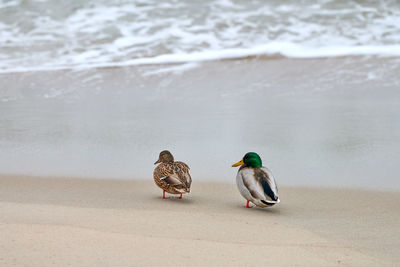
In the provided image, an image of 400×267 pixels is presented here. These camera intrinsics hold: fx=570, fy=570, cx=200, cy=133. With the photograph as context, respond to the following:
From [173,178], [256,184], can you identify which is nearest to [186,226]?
[256,184]

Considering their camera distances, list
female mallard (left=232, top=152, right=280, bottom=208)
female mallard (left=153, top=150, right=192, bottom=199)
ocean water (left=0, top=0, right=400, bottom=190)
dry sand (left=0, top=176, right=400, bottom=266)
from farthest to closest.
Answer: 1. ocean water (left=0, top=0, right=400, bottom=190)
2. female mallard (left=153, top=150, right=192, bottom=199)
3. female mallard (left=232, top=152, right=280, bottom=208)
4. dry sand (left=0, top=176, right=400, bottom=266)

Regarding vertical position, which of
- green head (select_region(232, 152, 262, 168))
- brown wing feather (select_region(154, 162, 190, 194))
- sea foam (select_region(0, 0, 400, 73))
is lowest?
brown wing feather (select_region(154, 162, 190, 194))

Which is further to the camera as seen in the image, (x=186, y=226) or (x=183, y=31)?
(x=183, y=31)

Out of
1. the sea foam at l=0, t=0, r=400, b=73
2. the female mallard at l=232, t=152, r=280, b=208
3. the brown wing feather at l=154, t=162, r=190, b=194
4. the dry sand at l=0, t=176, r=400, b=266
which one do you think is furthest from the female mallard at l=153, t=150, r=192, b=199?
the sea foam at l=0, t=0, r=400, b=73

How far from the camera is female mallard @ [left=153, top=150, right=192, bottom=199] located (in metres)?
4.76

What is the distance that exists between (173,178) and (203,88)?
4.56 metres

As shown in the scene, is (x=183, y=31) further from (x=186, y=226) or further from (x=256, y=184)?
(x=186, y=226)

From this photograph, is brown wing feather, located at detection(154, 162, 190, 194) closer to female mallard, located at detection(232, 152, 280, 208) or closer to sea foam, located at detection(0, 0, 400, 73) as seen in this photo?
female mallard, located at detection(232, 152, 280, 208)

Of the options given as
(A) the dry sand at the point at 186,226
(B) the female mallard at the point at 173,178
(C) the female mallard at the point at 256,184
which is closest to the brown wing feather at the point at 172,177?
(B) the female mallard at the point at 173,178

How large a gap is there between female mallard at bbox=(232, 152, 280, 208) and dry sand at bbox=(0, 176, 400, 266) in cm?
12

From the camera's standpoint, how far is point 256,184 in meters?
4.56

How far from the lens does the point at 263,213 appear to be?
4.52 m

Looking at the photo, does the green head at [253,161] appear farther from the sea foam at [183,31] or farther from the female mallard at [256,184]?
the sea foam at [183,31]

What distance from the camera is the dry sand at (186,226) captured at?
297cm
